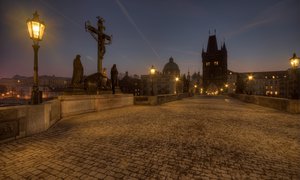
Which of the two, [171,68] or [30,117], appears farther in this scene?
[171,68]

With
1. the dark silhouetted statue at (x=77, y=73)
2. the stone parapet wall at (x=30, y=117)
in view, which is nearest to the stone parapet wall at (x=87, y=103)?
the stone parapet wall at (x=30, y=117)

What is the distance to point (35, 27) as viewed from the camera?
5.86 m

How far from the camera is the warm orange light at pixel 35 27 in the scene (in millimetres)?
5801

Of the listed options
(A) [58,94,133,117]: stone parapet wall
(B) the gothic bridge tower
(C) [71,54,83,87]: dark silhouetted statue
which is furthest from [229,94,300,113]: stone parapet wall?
(B) the gothic bridge tower

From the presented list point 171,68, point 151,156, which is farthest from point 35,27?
point 171,68

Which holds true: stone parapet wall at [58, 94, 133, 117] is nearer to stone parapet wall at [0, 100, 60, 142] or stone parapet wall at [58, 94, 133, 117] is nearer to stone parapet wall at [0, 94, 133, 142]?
stone parapet wall at [0, 94, 133, 142]

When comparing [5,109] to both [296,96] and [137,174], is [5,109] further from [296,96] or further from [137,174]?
[296,96]

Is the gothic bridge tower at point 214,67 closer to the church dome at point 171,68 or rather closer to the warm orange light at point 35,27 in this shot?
the church dome at point 171,68

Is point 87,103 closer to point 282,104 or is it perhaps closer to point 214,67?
point 282,104

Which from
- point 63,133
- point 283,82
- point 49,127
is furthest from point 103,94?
point 283,82

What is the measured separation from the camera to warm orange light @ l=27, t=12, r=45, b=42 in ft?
19.0

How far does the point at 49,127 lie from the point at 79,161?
3991mm

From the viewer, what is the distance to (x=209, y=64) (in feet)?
293

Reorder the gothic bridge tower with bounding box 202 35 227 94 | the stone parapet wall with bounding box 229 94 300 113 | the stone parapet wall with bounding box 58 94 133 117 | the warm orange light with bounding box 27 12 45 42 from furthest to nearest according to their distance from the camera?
the gothic bridge tower with bounding box 202 35 227 94 < the stone parapet wall with bounding box 229 94 300 113 < the stone parapet wall with bounding box 58 94 133 117 < the warm orange light with bounding box 27 12 45 42
